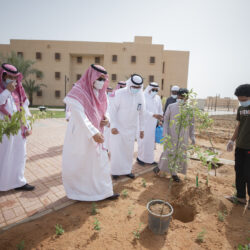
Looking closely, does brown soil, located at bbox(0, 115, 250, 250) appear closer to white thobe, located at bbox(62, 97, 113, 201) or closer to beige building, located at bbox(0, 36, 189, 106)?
white thobe, located at bbox(62, 97, 113, 201)

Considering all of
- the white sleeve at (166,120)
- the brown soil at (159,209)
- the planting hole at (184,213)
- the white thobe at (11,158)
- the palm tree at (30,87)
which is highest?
the palm tree at (30,87)

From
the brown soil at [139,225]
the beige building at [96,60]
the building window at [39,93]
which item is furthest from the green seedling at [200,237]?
the building window at [39,93]

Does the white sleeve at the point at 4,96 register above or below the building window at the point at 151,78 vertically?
below

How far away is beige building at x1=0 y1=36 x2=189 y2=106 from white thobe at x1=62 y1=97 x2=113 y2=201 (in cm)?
2521

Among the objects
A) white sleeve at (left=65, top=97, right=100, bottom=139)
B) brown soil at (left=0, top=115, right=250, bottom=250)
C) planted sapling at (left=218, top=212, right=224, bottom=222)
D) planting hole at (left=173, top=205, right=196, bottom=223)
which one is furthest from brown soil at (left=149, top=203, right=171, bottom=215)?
white sleeve at (left=65, top=97, right=100, bottom=139)

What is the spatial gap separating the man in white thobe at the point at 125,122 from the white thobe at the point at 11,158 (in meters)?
1.79

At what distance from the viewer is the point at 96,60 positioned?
92.7 feet

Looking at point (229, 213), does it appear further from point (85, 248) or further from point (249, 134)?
point (85, 248)

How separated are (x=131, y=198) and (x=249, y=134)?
227cm

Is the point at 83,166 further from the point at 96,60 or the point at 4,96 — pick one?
the point at 96,60

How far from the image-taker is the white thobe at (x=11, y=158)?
2.95 m

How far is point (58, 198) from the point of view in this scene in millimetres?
2973

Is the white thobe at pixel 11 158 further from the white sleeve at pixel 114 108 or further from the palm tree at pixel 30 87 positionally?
the palm tree at pixel 30 87

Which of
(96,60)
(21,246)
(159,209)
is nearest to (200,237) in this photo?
(159,209)
